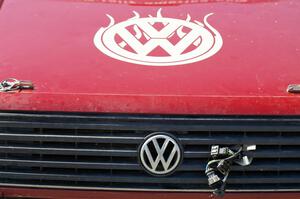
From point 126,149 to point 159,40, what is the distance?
811 millimetres

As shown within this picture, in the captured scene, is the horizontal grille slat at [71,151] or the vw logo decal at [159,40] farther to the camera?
the vw logo decal at [159,40]

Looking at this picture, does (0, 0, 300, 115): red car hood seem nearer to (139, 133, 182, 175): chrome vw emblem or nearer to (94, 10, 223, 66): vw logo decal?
(94, 10, 223, 66): vw logo decal

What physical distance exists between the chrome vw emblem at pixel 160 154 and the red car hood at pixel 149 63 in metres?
0.16

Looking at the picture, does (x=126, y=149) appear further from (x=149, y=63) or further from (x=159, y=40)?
(x=159, y=40)

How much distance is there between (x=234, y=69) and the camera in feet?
12.4

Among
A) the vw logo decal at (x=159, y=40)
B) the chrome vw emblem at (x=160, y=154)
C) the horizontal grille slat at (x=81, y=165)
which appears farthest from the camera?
the vw logo decal at (x=159, y=40)

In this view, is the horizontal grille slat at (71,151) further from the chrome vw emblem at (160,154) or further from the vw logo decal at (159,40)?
the vw logo decal at (159,40)

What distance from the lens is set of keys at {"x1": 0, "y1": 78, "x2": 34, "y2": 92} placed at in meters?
3.52

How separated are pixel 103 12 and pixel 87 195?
1.34 metres

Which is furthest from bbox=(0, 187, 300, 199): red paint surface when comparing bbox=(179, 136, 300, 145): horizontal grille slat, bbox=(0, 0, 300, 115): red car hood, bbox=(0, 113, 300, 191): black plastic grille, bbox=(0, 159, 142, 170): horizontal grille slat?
bbox=(0, 0, 300, 115): red car hood

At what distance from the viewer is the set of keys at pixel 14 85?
11.5 ft

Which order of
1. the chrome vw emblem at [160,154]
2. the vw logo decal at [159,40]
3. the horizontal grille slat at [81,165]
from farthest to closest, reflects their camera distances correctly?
1. the vw logo decal at [159,40]
2. the horizontal grille slat at [81,165]
3. the chrome vw emblem at [160,154]

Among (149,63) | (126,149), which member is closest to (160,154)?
(126,149)

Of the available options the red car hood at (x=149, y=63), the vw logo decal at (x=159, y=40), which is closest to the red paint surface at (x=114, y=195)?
the red car hood at (x=149, y=63)
